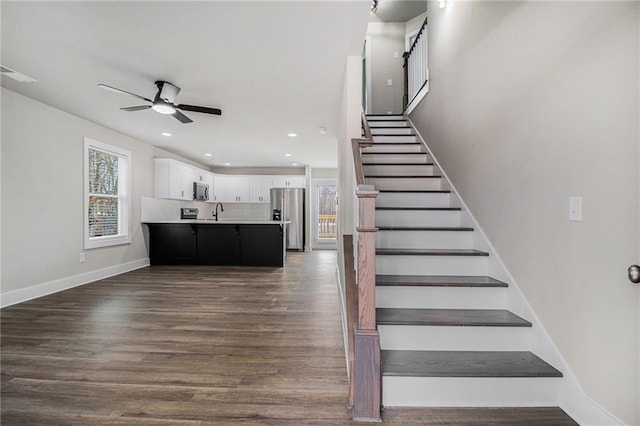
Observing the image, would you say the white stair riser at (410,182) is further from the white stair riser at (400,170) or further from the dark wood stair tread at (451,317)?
the dark wood stair tread at (451,317)

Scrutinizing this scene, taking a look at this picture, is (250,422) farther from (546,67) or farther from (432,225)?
(546,67)

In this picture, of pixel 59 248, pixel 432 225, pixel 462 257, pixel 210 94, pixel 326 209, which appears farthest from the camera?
pixel 326 209

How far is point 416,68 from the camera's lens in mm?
4605

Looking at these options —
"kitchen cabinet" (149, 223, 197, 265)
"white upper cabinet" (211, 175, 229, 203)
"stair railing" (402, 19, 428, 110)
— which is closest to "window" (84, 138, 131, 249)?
"kitchen cabinet" (149, 223, 197, 265)

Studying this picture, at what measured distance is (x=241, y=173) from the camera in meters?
8.55

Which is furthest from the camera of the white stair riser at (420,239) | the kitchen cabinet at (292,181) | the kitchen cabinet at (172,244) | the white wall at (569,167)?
the kitchen cabinet at (292,181)

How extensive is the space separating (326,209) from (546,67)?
6.95m

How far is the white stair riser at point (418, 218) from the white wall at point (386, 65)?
3655mm

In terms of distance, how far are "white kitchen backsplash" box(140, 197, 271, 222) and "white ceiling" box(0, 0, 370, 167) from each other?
194 cm

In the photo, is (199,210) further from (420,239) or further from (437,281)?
(437,281)

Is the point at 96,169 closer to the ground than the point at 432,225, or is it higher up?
higher up

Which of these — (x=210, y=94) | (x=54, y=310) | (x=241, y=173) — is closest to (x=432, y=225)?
(x=210, y=94)

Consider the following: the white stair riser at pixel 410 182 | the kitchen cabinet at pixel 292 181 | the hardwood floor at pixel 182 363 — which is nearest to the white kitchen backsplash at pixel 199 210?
the kitchen cabinet at pixel 292 181

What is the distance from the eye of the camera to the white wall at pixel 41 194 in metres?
3.32
